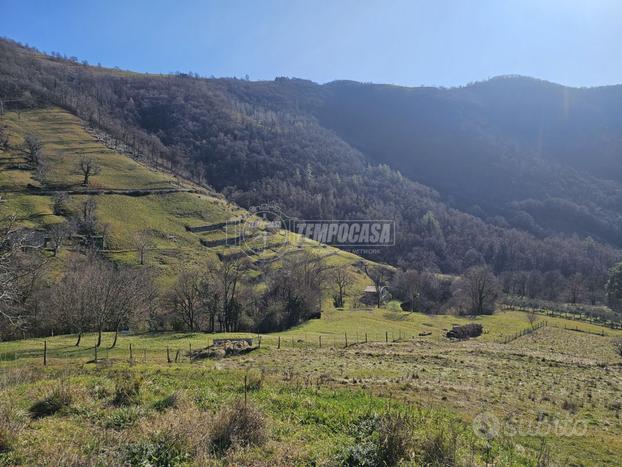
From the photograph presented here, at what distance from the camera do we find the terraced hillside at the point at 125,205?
87.7 metres

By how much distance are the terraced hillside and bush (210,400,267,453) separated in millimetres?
75297

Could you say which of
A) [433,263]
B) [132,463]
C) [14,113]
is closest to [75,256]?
[132,463]

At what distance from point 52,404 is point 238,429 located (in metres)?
6.11

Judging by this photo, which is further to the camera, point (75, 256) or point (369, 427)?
point (75, 256)

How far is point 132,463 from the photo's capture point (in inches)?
292

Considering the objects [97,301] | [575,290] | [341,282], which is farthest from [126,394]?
[575,290]

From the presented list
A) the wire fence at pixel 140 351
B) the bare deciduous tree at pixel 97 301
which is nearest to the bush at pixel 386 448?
the wire fence at pixel 140 351

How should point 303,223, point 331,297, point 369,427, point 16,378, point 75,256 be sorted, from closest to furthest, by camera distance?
point 369,427
point 16,378
point 75,256
point 331,297
point 303,223

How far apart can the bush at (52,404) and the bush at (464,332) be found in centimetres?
5610

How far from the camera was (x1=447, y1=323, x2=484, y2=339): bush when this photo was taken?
5791 centimetres

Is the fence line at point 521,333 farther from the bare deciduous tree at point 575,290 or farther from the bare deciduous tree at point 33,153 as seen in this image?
the bare deciduous tree at point 33,153

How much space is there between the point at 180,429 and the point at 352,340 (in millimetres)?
41050

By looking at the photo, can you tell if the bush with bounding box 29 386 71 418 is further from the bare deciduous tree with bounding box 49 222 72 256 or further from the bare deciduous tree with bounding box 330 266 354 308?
the bare deciduous tree with bounding box 330 266 354 308

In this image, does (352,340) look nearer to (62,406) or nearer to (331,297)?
(62,406)
